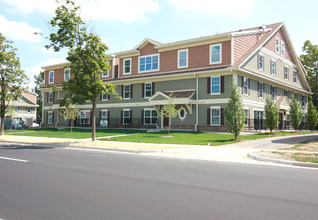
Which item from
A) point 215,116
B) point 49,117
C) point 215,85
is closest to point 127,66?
point 215,85

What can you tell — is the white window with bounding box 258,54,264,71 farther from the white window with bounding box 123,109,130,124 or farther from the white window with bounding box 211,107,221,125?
the white window with bounding box 123,109,130,124

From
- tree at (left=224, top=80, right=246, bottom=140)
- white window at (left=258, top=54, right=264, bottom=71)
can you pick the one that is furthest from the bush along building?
tree at (left=224, top=80, right=246, bottom=140)

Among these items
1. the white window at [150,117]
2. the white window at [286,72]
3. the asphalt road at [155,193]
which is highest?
the white window at [286,72]

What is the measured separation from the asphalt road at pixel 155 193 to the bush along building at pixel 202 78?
1749 cm

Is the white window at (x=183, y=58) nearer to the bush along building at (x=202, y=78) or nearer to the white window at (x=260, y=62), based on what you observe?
the bush along building at (x=202, y=78)

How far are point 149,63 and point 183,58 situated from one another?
439 centimetres

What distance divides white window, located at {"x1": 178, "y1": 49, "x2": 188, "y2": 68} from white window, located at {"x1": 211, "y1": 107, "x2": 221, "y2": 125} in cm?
564

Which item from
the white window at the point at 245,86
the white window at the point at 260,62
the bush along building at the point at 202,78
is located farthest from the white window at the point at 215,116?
the white window at the point at 260,62

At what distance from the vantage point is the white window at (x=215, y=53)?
1046 inches

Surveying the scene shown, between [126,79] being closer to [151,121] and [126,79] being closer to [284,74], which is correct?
[151,121]

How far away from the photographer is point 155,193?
6.08m

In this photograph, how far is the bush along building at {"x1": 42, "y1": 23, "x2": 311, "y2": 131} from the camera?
26.3 meters

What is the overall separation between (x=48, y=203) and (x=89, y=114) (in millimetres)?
31989

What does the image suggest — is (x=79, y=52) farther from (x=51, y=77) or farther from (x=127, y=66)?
(x=51, y=77)
